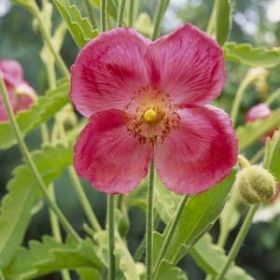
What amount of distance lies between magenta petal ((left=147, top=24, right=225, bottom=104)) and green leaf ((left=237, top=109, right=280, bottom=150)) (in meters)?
0.38

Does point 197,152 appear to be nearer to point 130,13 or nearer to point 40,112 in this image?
point 130,13

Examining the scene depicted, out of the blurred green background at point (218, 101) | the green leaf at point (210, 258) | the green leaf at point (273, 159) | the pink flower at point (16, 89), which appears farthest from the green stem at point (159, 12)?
the blurred green background at point (218, 101)

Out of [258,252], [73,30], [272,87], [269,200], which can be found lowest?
→ [258,252]

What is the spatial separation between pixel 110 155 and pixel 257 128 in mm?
405

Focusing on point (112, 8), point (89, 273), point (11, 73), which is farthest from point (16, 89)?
point (112, 8)

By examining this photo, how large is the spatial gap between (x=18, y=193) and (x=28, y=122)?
8 cm

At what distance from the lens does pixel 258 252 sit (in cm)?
348

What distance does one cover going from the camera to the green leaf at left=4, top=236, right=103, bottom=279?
100cm

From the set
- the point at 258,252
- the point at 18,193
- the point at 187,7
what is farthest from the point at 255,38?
the point at 18,193

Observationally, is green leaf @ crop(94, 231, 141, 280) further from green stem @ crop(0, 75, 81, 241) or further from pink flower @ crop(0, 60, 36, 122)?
pink flower @ crop(0, 60, 36, 122)

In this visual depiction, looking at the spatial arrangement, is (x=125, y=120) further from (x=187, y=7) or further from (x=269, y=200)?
(x=187, y=7)

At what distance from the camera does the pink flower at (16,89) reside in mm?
1208

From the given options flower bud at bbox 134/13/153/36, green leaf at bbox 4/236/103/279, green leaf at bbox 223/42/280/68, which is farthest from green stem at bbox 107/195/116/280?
flower bud at bbox 134/13/153/36

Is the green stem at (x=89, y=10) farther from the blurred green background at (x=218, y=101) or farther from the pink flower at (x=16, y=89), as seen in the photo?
the blurred green background at (x=218, y=101)
